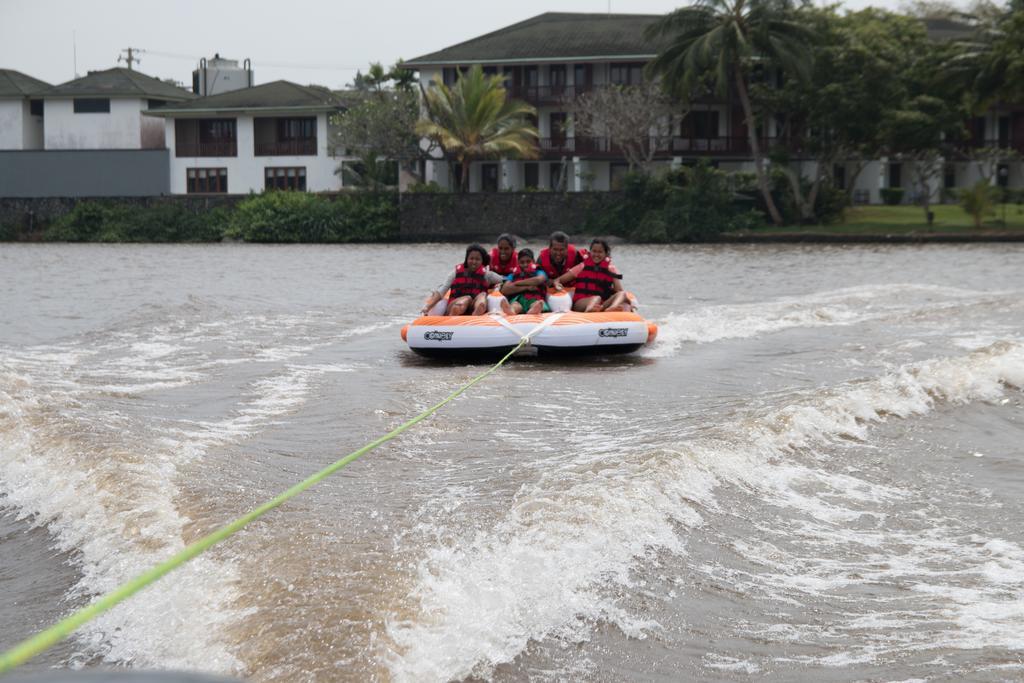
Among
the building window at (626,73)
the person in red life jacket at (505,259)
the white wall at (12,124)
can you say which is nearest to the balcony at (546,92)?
the building window at (626,73)

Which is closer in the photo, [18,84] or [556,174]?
[556,174]

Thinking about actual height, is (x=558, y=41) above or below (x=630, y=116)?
above

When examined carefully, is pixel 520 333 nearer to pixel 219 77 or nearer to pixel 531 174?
pixel 531 174

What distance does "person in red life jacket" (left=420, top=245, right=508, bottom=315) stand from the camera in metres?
12.4

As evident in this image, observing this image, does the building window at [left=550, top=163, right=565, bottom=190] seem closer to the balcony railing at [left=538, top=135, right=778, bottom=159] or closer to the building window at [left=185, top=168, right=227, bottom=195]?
the balcony railing at [left=538, top=135, right=778, bottom=159]

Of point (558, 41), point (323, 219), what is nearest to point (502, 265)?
point (323, 219)

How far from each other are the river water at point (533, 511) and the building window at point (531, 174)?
33517mm

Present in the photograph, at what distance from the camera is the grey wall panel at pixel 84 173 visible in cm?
4778

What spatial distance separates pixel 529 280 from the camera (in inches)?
495

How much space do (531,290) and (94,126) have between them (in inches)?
1663

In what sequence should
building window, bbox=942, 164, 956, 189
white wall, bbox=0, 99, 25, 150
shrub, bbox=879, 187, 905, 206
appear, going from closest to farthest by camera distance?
1. shrub, bbox=879, 187, 905, 206
2. building window, bbox=942, 164, 956, 189
3. white wall, bbox=0, 99, 25, 150

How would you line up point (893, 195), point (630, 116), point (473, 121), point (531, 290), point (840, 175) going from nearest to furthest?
point (531, 290)
point (630, 116)
point (473, 121)
point (893, 195)
point (840, 175)

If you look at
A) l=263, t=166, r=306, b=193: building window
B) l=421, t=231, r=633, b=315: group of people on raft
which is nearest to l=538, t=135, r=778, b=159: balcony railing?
l=263, t=166, r=306, b=193: building window

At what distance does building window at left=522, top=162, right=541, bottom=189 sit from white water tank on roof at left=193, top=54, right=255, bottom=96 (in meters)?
16.7
